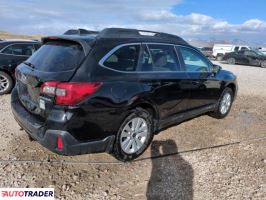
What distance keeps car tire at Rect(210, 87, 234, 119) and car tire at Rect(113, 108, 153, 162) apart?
2.34 m

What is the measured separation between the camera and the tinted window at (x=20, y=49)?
7877 millimetres

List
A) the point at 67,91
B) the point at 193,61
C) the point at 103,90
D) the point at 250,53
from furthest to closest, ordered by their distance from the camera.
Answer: the point at 250,53
the point at 193,61
the point at 103,90
the point at 67,91

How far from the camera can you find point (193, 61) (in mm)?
5203

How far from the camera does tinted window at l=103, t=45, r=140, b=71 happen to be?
358cm

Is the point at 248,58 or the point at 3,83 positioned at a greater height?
the point at 248,58

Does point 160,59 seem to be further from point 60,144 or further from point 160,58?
point 60,144

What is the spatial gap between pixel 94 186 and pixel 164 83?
1.80 m

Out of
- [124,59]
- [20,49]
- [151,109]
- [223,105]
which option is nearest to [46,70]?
[124,59]

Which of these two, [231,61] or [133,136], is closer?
[133,136]

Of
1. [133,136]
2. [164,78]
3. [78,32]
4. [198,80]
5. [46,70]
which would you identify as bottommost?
[133,136]

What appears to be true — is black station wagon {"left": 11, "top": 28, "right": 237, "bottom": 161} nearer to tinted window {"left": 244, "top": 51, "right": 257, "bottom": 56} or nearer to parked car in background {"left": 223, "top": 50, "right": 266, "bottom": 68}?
parked car in background {"left": 223, "top": 50, "right": 266, "bottom": 68}

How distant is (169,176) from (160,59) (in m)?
1.76

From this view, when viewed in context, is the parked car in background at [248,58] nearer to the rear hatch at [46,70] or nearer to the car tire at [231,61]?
the car tire at [231,61]

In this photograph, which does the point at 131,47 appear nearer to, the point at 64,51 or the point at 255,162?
the point at 64,51
